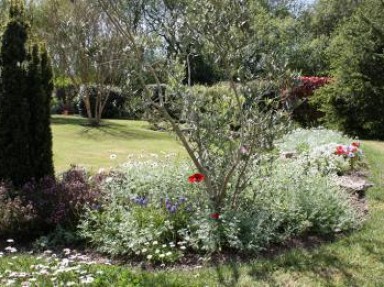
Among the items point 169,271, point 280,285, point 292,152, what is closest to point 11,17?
point 169,271

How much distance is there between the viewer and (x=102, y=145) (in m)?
12.8

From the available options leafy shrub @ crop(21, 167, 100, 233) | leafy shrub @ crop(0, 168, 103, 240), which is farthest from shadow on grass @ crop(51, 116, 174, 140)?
leafy shrub @ crop(0, 168, 103, 240)

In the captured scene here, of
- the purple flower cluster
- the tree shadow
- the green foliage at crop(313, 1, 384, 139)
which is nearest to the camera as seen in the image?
the tree shadow

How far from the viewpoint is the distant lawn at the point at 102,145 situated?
10.3m

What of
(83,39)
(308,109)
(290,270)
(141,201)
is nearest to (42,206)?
(141,201)

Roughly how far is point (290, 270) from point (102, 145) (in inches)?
362

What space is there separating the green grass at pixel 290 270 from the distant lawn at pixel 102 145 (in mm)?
4571

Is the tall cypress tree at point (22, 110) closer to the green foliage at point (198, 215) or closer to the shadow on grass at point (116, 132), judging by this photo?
the green foliage at point (198, 215)

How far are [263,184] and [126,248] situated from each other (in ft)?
6.07

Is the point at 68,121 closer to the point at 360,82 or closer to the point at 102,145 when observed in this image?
the point at 102,145

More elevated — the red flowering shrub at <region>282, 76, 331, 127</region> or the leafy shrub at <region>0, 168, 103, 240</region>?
the red flowering shrub at <region>282, 76, 331, 127</region>

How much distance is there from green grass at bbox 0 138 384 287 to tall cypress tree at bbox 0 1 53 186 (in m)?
1.62

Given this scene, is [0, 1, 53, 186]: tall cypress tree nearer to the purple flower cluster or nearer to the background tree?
the purple flower cluster

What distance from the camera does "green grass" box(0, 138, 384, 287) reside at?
3895 mm
